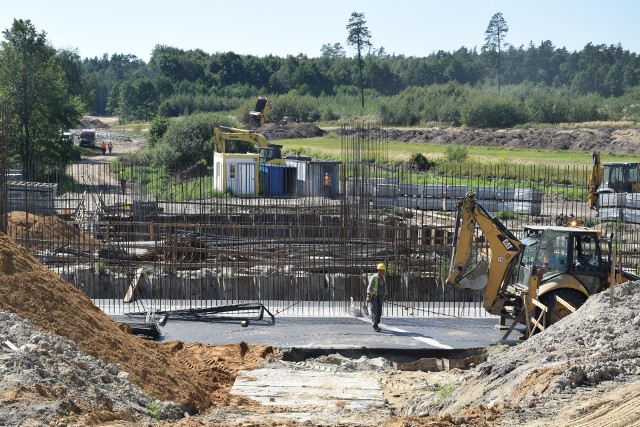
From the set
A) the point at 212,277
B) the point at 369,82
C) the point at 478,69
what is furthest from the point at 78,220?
the point at 478,69

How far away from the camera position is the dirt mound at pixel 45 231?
1912cm

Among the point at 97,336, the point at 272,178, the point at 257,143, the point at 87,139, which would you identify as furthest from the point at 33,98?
the point at 97,336

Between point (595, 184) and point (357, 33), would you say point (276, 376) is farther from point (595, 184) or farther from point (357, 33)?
point (357, 33)

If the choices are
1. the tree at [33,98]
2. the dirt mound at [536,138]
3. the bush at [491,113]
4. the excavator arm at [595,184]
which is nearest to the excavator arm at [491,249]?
the excavator arm at [595,184]

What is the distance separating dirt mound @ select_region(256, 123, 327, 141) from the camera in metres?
61.4

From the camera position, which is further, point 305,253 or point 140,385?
point 305,253

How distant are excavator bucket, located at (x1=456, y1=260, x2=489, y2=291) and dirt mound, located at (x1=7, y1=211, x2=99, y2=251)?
297 inches

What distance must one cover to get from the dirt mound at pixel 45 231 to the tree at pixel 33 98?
16.2 m

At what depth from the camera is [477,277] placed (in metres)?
14.9

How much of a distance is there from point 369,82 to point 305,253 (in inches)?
3269

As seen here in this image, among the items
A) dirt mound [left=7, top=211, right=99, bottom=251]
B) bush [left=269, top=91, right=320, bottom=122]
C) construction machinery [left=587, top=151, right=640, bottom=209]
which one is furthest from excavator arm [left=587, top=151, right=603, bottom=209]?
bush [left=269, top=91, right=320, bottom=122]

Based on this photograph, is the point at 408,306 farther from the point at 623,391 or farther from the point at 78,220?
the point at 78,220

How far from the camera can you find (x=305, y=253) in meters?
19.2

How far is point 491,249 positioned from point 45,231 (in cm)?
1168
